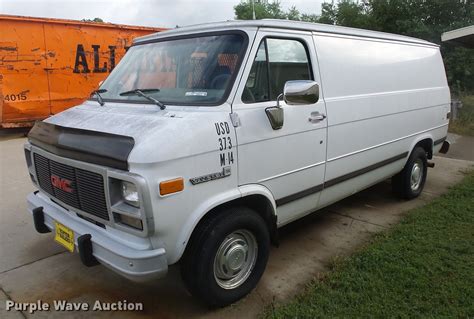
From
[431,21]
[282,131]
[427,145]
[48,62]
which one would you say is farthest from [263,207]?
[431,21]

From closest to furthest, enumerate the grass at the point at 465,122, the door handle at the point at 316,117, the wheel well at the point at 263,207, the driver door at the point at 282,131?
the driver door at the point at 282,131 → the wheel well at the point at 263,207 → the door handle at the point at 316,117 → the grass at the point at 465,122

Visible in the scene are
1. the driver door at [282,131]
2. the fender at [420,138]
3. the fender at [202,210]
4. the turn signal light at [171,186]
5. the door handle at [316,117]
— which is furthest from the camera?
the fender at [420,138]

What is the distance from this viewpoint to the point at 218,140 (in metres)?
2.81

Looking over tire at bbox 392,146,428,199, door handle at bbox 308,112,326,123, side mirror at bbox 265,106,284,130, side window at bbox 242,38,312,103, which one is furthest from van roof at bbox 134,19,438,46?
tire at bbox 392,146,428,199

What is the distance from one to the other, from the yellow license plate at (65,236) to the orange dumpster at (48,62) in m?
7.93

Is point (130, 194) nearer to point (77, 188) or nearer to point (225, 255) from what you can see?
point (77, 188)

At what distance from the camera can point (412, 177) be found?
18.1ft

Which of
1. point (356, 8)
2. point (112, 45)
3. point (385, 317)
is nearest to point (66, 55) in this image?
point (112, 45)

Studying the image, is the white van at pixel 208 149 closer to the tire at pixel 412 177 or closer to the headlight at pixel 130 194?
the headlight at pixel 130 194

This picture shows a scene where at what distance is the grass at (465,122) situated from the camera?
11.1 meters

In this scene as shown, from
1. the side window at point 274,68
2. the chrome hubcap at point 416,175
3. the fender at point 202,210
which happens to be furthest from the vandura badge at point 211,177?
the chrome hubcap at point 416,175

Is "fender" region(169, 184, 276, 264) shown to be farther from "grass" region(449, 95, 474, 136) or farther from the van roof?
"grass" region(449, 95, 474, 136)

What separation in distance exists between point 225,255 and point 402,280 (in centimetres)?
157

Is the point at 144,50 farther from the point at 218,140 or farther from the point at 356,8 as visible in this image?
the point at 356,8
